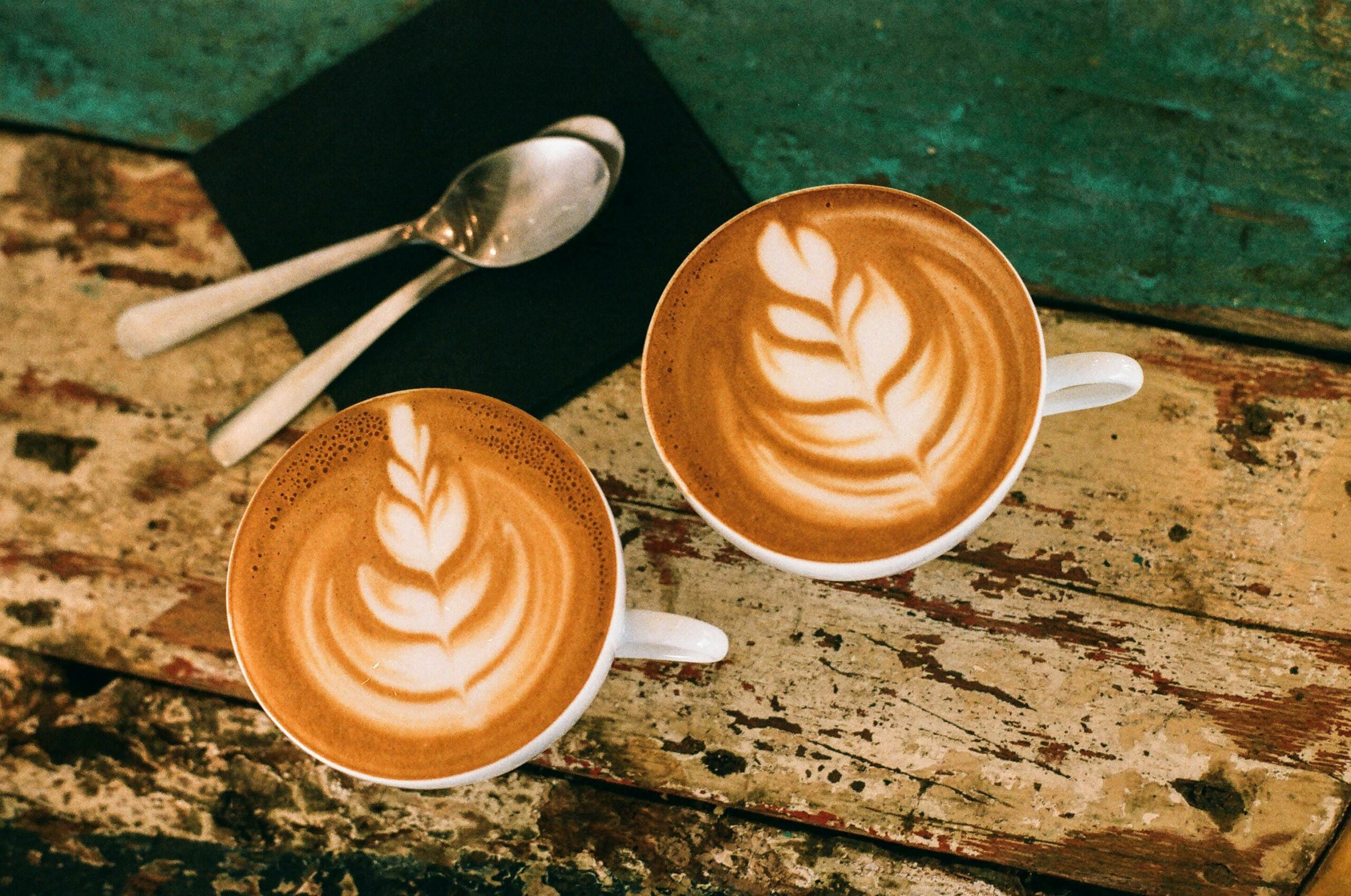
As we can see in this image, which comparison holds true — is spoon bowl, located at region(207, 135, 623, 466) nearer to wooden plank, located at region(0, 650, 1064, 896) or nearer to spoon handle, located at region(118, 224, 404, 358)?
spoon handle, located at region(118, 224, 404, 358)

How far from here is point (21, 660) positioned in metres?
0.82

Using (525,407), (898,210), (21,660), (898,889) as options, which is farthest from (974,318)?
(21,660)

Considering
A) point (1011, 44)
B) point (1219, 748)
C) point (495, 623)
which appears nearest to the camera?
point (495, 623)

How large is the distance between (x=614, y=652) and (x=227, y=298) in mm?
498

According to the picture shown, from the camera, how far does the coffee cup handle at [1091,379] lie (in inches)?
24.9

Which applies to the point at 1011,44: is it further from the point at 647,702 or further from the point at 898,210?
the point at 647,702

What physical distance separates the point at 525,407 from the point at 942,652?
0.44 m

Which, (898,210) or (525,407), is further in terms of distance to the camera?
(525,407)

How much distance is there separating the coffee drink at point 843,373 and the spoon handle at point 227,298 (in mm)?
330

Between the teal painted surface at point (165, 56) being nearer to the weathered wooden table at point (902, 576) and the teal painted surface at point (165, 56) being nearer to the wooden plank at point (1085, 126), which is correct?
the weathered wooden table at point (902, 576)

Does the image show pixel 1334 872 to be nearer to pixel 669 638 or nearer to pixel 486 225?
pixel 669 638

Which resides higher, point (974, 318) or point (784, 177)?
point (784, 177)

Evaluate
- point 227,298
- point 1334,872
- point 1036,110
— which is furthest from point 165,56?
point 1334,872

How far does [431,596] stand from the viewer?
65 centimetres
